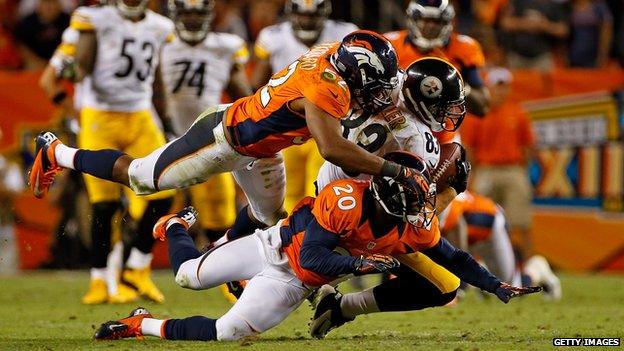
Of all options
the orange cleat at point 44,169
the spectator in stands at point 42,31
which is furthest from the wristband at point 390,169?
the spectator in stands at point 42,31

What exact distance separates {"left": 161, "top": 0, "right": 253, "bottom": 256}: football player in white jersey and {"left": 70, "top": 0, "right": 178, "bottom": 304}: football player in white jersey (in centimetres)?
36

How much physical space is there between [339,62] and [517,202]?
5747 mm

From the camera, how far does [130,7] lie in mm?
8719

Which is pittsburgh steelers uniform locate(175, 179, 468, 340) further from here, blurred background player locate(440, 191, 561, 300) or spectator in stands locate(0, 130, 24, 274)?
spectator in stands locate(0, 130, 24, 274)

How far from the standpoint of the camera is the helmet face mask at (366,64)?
610 cm

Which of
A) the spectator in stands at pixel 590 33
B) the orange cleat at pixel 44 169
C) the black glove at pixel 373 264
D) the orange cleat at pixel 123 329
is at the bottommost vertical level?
the spectator in stands at pixel 590 33

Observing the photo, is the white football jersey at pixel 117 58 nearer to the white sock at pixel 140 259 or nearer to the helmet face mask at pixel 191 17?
the helmet face mask at pixel 191 17

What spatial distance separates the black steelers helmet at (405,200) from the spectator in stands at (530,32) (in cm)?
797

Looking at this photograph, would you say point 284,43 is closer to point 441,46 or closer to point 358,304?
point 441,46

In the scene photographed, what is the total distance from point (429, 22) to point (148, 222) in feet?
7.86

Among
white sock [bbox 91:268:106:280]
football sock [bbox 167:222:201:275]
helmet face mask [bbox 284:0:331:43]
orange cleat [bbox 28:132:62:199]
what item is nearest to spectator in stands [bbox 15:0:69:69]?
helmet face mask [bbox 284:0:331:43]

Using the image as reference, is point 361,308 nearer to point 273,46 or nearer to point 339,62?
point 339,62

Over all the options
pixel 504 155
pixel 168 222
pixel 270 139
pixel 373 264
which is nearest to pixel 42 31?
pixel 504 155

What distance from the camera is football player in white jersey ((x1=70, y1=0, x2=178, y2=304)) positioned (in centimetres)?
863
